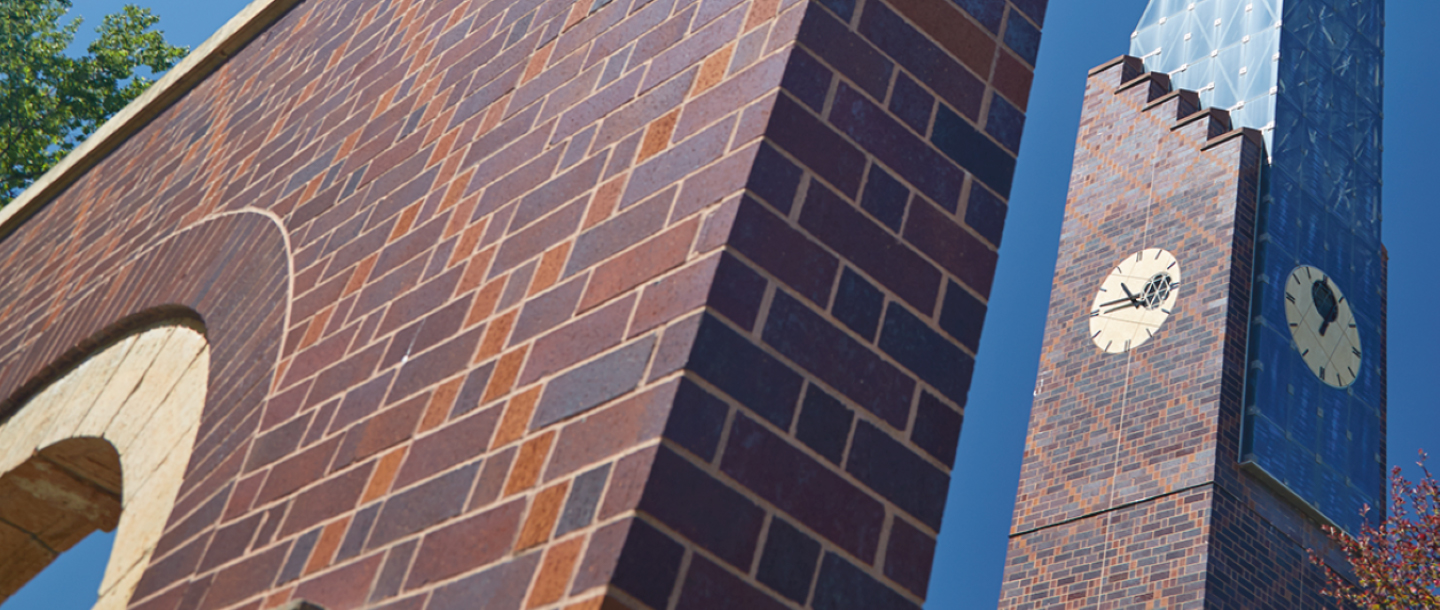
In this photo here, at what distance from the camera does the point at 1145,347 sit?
16906 millimetres

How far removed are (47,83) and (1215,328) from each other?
558 inches

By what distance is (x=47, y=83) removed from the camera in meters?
15.2

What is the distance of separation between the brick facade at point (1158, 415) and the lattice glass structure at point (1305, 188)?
0.36m

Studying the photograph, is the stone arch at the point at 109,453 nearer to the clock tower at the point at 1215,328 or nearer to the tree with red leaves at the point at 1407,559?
the tree with red leaves at the point at 1407,559

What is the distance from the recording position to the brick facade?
14984 millimetres

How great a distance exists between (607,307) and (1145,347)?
1594cm

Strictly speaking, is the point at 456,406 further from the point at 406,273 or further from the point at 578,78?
the point at 578,78

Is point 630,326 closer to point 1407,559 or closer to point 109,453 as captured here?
point 109,453

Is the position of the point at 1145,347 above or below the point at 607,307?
above

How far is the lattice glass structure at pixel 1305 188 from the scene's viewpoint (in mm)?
16266

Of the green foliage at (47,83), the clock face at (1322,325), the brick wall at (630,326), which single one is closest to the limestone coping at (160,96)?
the brick wall at (630,326)

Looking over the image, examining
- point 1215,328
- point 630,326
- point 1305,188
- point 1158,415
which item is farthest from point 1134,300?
point 630,326

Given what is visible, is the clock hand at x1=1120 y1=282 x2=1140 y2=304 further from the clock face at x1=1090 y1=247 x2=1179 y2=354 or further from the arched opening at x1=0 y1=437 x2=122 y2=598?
the arched opening at x1=0 y1=437 x2=122 y2=598

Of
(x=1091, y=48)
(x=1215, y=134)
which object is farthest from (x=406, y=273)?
(x=1091, y=48)
